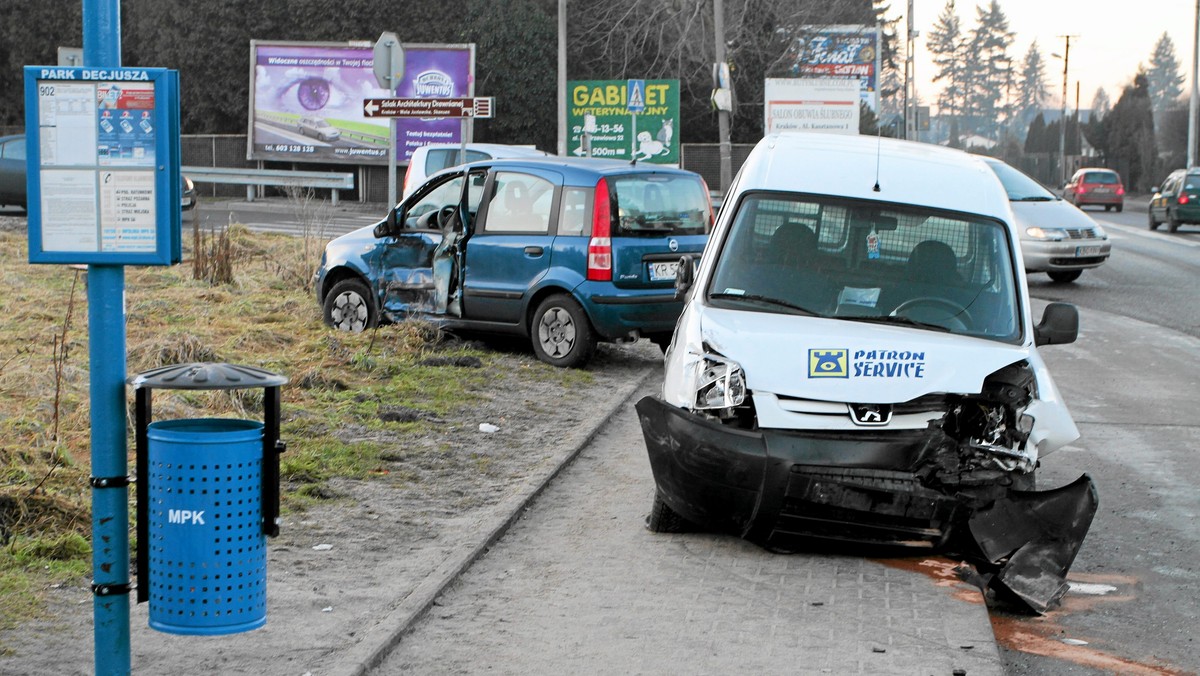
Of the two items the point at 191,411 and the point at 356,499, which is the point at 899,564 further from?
the point at 191,411

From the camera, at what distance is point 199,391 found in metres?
8.44

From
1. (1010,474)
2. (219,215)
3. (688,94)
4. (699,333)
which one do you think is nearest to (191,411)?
(699,333)

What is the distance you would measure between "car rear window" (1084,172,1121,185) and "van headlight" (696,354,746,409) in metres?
45.7

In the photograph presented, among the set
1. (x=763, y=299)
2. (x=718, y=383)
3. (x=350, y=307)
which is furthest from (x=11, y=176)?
(x=718, y=383)

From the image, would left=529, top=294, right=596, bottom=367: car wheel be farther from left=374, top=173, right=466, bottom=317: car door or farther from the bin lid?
the bin lid

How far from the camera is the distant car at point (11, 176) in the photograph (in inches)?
989

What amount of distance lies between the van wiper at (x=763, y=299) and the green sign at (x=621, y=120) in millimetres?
31156

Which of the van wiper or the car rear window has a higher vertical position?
the car rear window

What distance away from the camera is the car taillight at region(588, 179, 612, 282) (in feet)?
36.8

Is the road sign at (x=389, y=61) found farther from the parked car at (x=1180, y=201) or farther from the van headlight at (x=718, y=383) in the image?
the parked car at (x=1180, y=201)

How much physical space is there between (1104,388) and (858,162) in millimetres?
5187

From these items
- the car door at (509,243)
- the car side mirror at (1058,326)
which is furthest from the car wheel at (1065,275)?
the car side mirror at (1058,326)

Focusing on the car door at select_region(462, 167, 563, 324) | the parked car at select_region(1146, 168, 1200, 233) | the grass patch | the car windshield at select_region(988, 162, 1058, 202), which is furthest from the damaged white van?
the parked car at select_region(1146, 168, 1200, 233)

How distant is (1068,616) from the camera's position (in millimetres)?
5754
